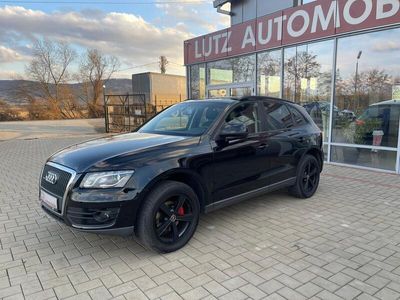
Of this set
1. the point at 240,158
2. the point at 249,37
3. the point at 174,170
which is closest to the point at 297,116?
the point at 240,158

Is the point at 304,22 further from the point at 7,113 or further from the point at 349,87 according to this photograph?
the point at 7,113

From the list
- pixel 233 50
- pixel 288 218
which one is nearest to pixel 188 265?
pixel 288 218

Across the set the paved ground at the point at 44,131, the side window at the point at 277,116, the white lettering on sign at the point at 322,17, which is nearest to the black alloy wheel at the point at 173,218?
the side window at the point at 277,116

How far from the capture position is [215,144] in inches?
144

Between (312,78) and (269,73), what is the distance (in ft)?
4.57

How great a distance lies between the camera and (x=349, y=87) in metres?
7.84

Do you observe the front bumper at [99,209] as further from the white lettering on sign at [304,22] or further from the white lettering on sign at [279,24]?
the white lettering on sign at [279,24]

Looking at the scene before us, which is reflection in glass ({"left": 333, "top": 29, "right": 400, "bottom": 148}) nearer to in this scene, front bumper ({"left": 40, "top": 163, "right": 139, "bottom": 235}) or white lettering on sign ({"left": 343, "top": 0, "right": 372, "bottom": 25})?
white lettering on sign ({"left": 343, "top": 0, "right": 372, "bottom": 25})

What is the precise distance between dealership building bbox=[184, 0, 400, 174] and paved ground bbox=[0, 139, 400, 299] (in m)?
3.12

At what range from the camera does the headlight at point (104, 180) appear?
2943mm

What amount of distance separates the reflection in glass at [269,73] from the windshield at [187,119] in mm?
5529

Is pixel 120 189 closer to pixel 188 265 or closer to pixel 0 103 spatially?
pixel 188 265

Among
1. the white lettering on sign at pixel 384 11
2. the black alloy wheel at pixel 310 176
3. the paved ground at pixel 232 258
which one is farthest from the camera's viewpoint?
the white lettering on sign at pixel 384 11

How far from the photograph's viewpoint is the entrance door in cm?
1027
